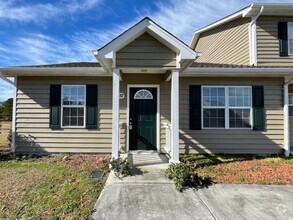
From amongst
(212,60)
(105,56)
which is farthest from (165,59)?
(212,60)

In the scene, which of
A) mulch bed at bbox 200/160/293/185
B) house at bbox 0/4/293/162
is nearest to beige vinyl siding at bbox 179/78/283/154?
house at bbox 0/4/293/162

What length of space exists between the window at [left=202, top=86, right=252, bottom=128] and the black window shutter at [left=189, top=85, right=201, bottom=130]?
18 centimetres

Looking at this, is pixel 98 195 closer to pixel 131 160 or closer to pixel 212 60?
pixel 131 160

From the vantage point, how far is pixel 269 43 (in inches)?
340

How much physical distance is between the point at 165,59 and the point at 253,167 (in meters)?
3.63

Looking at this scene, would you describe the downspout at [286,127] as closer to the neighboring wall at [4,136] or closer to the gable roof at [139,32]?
the gable roof at [139,32]

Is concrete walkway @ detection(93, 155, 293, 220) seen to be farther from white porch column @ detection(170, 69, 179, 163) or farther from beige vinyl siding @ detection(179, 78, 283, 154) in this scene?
beige vinyl siding @ detection(179, 78, 283, 154)

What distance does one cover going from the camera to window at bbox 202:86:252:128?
302 inches

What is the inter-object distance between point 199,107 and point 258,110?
189 cm

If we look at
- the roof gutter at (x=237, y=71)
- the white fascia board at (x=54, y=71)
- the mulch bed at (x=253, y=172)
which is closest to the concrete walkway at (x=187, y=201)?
the mulch bed at (x=253, y=172)

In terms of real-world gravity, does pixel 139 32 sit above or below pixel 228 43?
below

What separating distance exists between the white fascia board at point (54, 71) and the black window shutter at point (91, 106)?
20.2 inches

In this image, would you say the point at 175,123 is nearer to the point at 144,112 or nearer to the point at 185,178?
the point at 185,178

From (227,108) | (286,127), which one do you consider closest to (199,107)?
(227,108)
